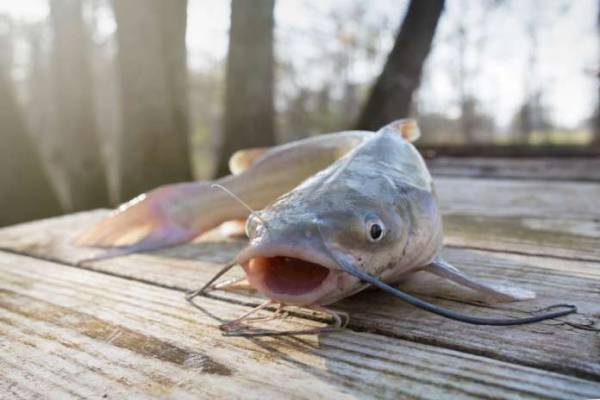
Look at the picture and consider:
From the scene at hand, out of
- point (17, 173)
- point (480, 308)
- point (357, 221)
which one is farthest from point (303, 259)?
point (17, 173)

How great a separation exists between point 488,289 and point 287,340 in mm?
420

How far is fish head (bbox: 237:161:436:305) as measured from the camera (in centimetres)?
88

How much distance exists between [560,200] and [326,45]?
15.8m

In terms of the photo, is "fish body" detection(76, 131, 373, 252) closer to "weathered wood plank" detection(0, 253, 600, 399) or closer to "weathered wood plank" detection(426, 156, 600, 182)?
"weathered wood plank" detection(0, 253, 600, 399)

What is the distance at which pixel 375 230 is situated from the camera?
98 centimetres

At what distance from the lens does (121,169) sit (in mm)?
4734

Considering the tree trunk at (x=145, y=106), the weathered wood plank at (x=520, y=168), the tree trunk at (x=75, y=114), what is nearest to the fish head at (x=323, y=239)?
the weathered wood plank at (x=520, y=168)

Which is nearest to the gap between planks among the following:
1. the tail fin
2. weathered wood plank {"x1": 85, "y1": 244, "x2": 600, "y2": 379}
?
weathered wood plank {"x1": 85, "y1": 244, "x2": 600, "y2": 379}

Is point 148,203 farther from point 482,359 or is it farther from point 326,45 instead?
point 326,45

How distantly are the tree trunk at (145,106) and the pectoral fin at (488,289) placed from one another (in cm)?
379

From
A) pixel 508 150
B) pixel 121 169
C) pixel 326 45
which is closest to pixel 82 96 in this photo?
pixel 121 169

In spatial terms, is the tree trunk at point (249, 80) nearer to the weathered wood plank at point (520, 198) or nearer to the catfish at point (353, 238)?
the weathered wood plank at point (520, 198)

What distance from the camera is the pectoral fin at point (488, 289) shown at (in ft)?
3.49

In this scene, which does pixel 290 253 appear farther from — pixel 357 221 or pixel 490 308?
pixel 490 308
